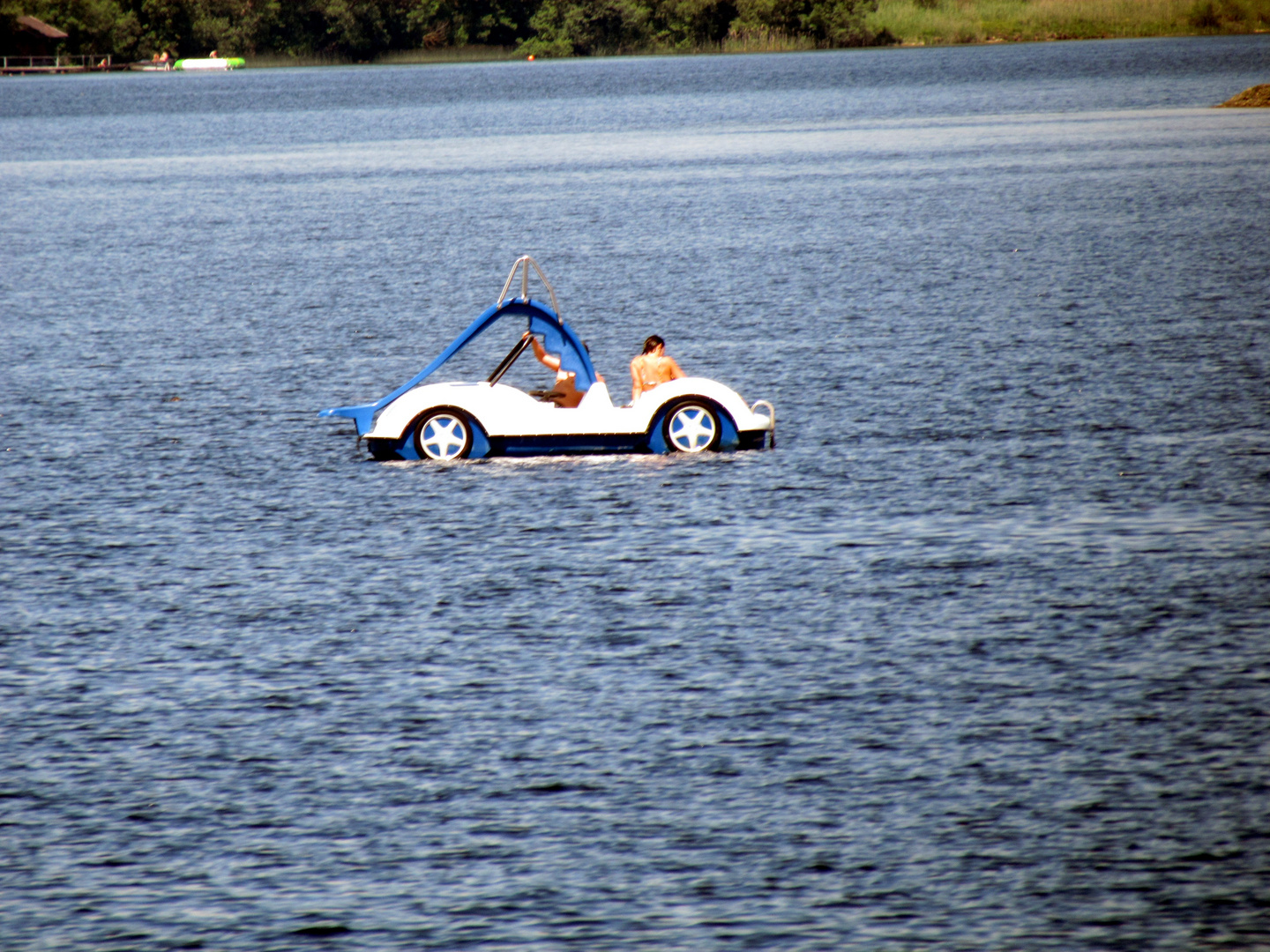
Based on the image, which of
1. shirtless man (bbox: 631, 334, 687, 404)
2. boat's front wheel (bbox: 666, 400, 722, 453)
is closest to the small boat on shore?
shirtless man (bbox: 631, 334, 687, 404)

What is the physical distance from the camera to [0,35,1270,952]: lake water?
692cm

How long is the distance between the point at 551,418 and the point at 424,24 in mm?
185158

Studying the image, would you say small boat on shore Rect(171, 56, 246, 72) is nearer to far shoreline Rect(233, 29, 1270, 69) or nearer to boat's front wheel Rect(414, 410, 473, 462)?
far shoreline Rect(233, 29, 1270, 69)

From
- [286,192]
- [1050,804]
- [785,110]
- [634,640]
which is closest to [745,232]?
[286,192]

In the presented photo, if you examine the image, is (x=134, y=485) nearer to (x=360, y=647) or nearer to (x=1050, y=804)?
(x=360, y=647)

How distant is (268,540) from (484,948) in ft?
20.6

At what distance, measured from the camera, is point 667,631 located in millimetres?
10102

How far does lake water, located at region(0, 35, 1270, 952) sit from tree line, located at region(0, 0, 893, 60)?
149976 millimetres

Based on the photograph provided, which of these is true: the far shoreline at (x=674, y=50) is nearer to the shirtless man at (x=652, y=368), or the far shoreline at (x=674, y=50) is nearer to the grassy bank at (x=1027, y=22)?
the grassy bank at (x=1027, y=22)

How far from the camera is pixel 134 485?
45.7 ft

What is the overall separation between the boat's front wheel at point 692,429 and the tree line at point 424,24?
16039 cm

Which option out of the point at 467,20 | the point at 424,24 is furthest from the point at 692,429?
the point at 467,20

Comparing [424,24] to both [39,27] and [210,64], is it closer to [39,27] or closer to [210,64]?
[210,64]

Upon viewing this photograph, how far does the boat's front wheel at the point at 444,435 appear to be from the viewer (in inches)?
565
